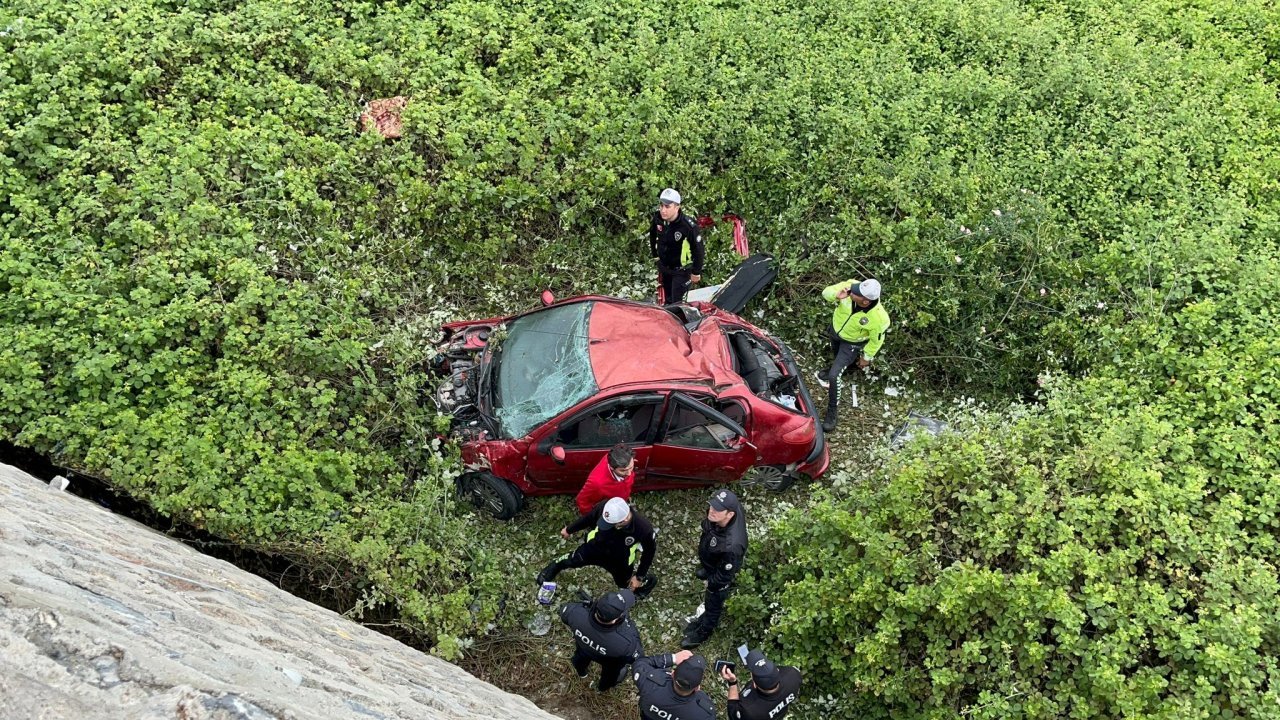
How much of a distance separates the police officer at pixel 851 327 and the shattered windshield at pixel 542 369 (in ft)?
8.26

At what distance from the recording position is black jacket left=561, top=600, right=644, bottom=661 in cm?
600

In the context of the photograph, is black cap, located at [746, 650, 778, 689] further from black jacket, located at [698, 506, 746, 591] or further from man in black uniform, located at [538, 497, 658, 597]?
man in black uniform, located at [538, 497, 658, 597]

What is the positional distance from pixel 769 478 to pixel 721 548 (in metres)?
1.52

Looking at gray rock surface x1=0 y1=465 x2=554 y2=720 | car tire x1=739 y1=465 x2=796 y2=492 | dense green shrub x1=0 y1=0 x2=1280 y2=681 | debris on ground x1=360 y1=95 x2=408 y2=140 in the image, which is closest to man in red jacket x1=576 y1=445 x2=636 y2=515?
dense green shrub x1=0 y1=0 x2=1280 y2=681

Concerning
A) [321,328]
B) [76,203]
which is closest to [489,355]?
[321,328]

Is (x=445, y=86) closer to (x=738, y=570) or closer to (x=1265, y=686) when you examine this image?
(x=738, y=570)

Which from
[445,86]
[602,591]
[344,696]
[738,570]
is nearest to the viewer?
[344,696]

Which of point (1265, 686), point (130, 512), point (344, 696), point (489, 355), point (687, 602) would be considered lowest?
point (687, 602)

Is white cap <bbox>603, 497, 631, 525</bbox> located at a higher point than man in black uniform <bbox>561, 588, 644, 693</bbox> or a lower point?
higher

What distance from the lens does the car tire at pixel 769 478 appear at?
7684 mm

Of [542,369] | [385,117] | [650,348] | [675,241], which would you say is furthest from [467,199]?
[650,348]

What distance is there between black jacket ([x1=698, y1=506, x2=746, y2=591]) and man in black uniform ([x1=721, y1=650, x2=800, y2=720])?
0.81m

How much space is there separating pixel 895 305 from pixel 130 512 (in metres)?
7.27

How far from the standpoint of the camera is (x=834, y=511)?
22.1 ft
